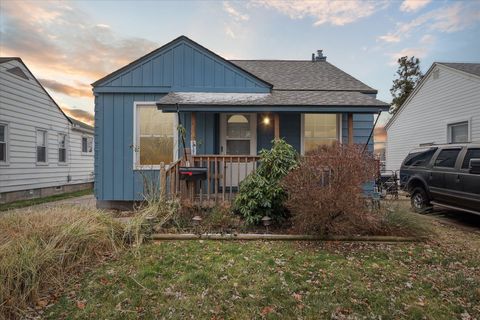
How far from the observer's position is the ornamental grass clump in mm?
4891

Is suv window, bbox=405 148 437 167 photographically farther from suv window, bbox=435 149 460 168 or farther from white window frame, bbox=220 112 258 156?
white window frame, bbox=220 112 258 156

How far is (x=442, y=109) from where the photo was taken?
37.7ft

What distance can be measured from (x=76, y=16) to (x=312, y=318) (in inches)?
474

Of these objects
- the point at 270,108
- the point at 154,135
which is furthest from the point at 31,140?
the point at 270,108

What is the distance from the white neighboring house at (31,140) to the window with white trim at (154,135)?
6125 millimetres

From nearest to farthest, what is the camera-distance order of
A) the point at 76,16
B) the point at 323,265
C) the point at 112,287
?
the point at 112,287
the point at 323,265
the point at 76,16

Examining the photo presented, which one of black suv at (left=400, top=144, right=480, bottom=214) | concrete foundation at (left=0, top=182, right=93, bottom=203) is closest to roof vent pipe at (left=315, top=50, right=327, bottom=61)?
black suv at (left=400, top=144, right=480, bottom=214)

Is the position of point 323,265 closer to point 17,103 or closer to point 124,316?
point 124,316

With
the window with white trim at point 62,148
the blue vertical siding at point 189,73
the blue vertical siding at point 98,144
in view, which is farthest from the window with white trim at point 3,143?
the blue vertical siding at point 189,73

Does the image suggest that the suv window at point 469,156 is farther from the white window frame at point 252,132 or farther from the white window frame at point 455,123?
the white window frame at point 455,123

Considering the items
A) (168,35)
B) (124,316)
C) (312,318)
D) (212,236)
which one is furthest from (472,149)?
(168,35)

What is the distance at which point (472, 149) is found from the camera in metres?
5.74

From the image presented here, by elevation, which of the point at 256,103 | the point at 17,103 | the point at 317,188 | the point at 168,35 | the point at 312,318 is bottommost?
the point at 312,318

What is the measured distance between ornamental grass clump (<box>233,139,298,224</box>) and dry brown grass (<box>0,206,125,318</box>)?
2335 mm
